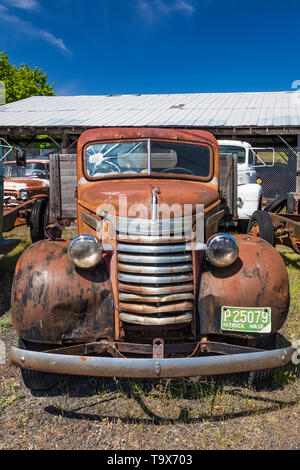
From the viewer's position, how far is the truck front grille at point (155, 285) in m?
2.60

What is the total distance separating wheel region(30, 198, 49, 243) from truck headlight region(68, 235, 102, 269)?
411cm

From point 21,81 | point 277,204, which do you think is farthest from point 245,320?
point 21,81

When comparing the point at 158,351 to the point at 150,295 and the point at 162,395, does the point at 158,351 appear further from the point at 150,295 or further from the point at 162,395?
the point at 162,395

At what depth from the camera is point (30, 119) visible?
47.8 ft

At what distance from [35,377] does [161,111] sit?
43.8 ft

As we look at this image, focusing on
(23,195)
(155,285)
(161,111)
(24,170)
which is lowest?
(155,285)

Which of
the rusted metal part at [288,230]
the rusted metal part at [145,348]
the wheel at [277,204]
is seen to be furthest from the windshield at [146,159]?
the wheel at [277,204]

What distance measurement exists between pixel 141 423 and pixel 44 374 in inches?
32.4

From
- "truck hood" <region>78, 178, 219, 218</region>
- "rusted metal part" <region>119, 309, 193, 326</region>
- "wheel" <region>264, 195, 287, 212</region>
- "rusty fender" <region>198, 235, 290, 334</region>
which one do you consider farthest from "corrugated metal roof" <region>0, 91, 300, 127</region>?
"rusted metal part" <region>119, 309, 193, 326</region>

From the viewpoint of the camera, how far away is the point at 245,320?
272cm

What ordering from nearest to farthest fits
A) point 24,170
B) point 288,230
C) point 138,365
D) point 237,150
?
point 138,365 → point 288,230 → point 237,150 → point 24,170

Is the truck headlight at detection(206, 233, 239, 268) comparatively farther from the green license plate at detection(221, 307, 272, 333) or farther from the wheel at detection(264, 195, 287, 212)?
the wheel at detection(264, 195, 287, 212)

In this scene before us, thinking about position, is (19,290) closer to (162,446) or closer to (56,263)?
(56,263)

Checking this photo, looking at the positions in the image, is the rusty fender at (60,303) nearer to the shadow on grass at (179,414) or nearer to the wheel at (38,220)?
the shadow on grass at (179,414)
